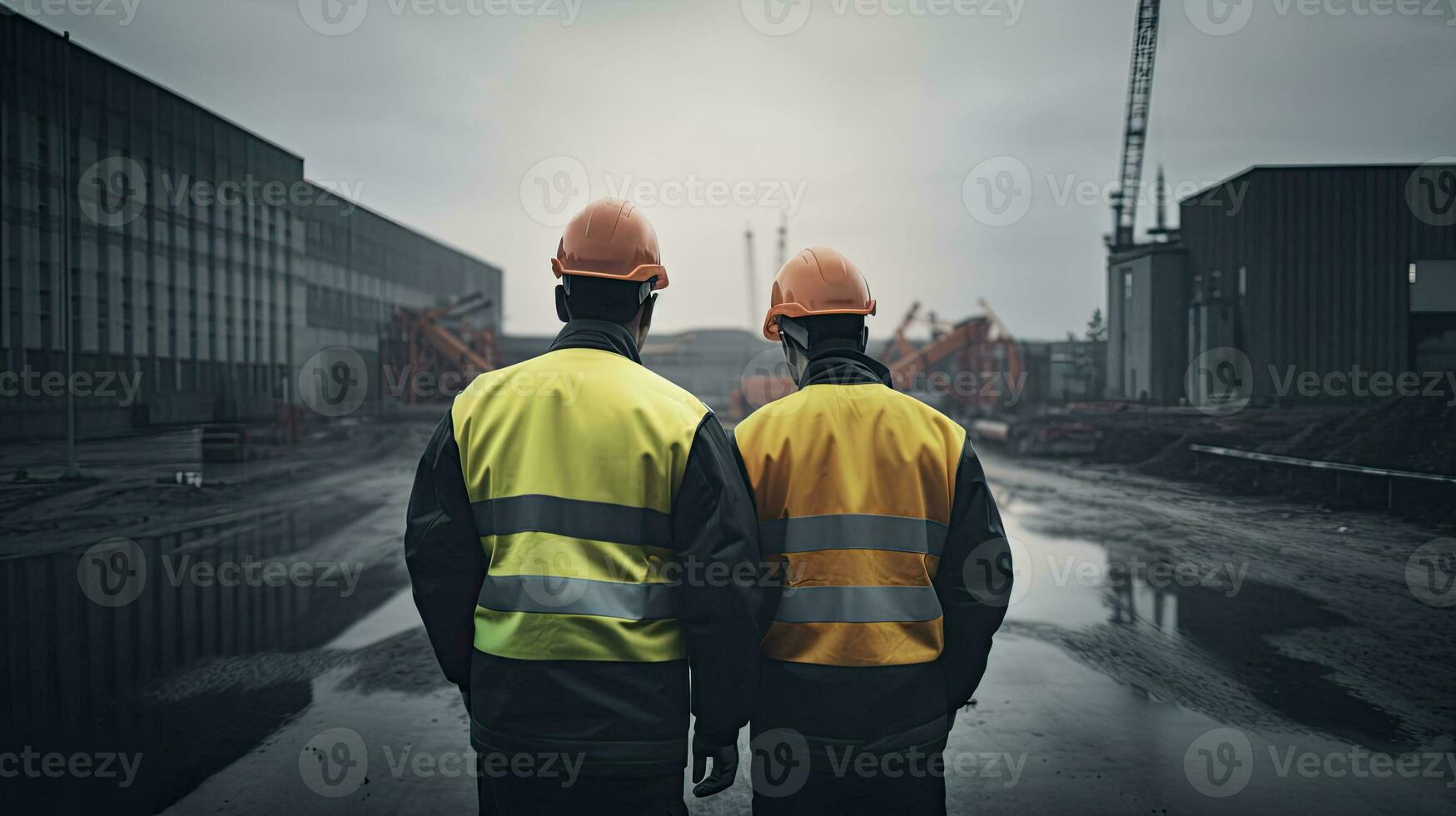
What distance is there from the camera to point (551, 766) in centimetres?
193

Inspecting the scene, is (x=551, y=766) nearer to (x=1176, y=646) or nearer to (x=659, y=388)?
(x=659, y=388)

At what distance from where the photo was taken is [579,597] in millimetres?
1933

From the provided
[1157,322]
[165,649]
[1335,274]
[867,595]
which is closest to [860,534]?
[867,595]

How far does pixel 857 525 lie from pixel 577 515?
82cm

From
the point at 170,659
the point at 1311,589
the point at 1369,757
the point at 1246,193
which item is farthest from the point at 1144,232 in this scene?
the point at 170,659

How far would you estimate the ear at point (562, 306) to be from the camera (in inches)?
92.4

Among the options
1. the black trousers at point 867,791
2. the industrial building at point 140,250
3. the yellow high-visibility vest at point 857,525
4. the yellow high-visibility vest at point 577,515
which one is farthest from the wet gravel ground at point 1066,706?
the industrial building at point 140,250

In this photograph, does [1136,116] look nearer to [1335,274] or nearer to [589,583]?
[1335,274]

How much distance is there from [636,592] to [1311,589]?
818cm

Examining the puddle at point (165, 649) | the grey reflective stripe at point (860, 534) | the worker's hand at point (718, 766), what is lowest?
the puddle at point (165, 649)

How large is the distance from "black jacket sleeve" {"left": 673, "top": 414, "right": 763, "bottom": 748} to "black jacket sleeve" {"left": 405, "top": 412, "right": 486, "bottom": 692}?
572 millimetres

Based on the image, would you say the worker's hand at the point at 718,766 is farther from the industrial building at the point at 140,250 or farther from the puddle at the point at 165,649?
the industrial building at the point at 140,250

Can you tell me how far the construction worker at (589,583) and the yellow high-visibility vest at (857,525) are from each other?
24 centimetres

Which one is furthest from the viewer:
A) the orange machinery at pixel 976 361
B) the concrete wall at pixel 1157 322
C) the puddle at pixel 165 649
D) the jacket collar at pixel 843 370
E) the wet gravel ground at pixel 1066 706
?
the concrete wall at pixel 1157 322
